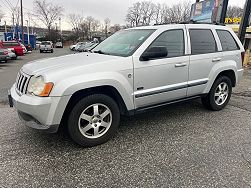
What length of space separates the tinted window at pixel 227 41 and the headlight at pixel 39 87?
149 inches

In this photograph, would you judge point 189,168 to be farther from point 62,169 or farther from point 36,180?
point 36,180

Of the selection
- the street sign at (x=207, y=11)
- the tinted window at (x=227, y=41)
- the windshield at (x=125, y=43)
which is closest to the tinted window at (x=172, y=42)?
the windshield at (x=125, y=43)

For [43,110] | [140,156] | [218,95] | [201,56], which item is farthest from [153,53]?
[218,95]

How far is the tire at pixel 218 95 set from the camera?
16.1 feet

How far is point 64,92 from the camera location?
9.78 ft

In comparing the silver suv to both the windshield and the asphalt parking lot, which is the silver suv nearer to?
the windshield

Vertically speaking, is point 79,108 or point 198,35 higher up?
point 198,35

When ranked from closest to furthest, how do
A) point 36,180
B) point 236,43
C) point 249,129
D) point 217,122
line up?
1. point 36,180
2. point 249,129
3. point 217,122
4. point 236,43

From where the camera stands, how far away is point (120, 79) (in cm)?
343

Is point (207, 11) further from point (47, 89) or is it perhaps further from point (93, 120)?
point (47, 89)

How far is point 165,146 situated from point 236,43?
10.7 ft

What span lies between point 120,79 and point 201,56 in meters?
1.93

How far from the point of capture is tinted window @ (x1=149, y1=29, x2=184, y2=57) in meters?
3.95

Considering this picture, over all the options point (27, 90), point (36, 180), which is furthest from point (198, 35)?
point (36, 180)
